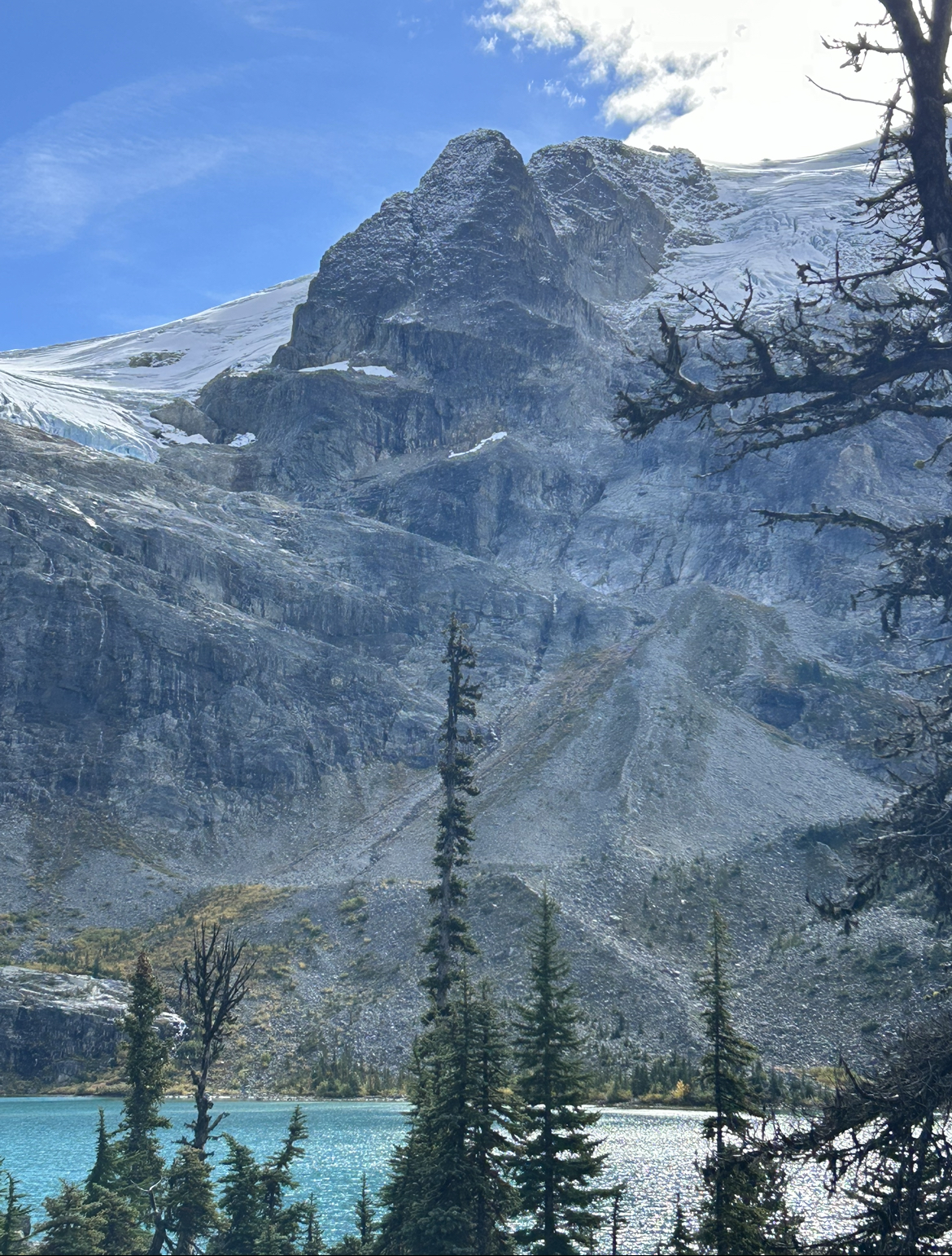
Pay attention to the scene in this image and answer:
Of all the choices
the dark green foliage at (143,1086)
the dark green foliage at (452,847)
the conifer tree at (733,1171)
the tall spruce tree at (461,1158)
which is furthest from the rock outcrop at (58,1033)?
the conifer tree at (733,1171)

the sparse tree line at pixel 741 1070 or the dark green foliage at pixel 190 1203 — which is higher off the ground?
the sparse tree line at pixel 741 1070

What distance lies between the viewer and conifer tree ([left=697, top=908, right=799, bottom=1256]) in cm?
826

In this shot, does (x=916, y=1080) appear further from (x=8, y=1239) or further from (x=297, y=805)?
(x=297, y=805)

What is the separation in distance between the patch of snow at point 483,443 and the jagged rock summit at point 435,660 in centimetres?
114

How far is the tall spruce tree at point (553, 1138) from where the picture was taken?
69.4 feet

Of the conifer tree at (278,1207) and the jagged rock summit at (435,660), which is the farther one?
the jagged rock summit at (435,660)

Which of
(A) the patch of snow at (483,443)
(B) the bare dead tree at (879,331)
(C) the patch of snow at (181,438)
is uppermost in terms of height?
(C) the patch of snow at (181,438)

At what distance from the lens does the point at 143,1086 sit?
32.6 meters

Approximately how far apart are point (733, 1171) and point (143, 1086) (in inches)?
916

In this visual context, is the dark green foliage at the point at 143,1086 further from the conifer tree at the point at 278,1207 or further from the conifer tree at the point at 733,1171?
the conifer tree at the point at 733,1171

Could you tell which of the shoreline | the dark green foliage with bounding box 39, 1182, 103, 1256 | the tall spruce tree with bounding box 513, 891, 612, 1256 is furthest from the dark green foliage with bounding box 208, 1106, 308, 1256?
the shoreline

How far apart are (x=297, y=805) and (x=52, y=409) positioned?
10364 cm

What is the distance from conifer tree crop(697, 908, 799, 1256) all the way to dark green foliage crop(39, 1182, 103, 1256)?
12692mm

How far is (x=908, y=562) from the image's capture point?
Result: 31.4ft
